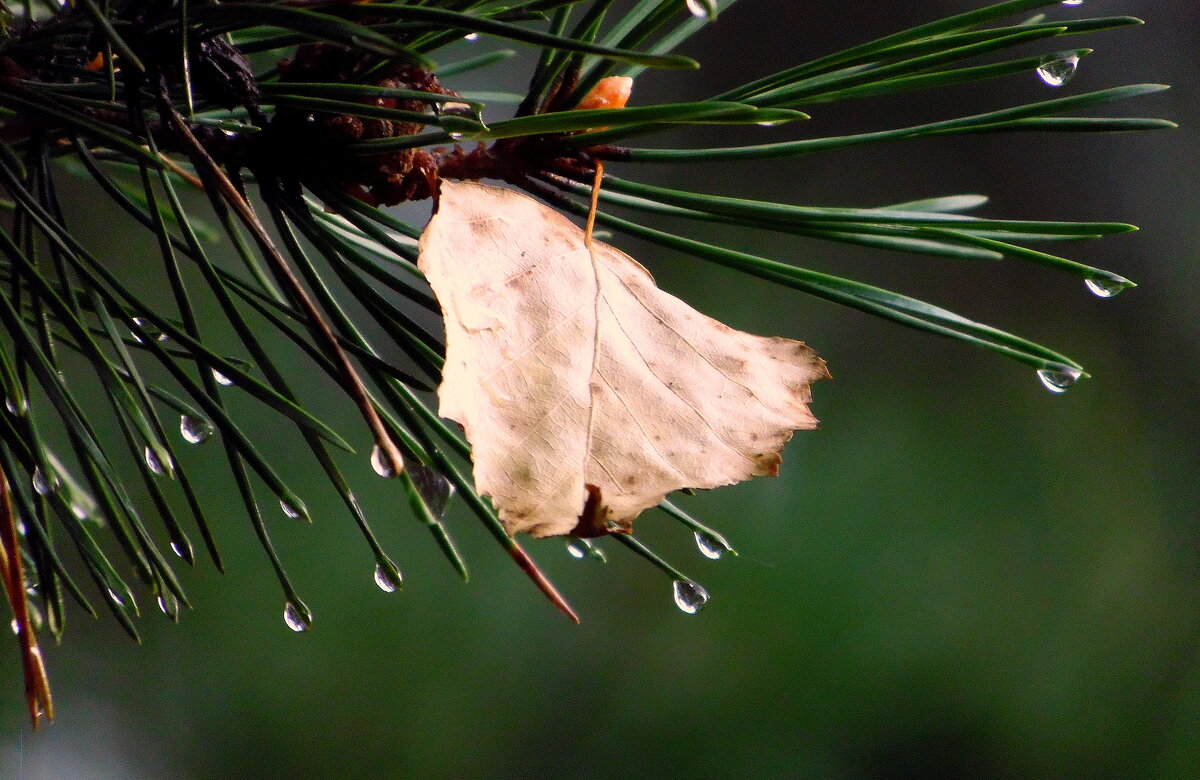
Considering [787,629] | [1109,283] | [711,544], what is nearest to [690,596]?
[711,544]

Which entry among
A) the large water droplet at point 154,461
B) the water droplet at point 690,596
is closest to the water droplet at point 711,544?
the water droplet at point 690,596

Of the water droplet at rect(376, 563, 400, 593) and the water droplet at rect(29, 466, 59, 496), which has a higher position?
the water droplet at rect(29, 466, 59, 496)

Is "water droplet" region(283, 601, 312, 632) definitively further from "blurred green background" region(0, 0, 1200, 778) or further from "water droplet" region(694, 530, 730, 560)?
"blurred green background" region(0, 0, 1200, 778)

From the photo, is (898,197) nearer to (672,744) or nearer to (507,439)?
(672,744)

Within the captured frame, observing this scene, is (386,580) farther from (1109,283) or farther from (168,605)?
(1109,283)

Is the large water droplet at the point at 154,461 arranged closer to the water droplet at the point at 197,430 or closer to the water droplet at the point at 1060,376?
the water droplet at the point at 197,430

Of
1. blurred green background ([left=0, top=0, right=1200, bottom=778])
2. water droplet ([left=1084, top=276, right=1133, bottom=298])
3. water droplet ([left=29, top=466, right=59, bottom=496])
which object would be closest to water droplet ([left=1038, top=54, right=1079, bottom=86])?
water droplet ([left=1084, top=276, right=1133, bottom=298])
